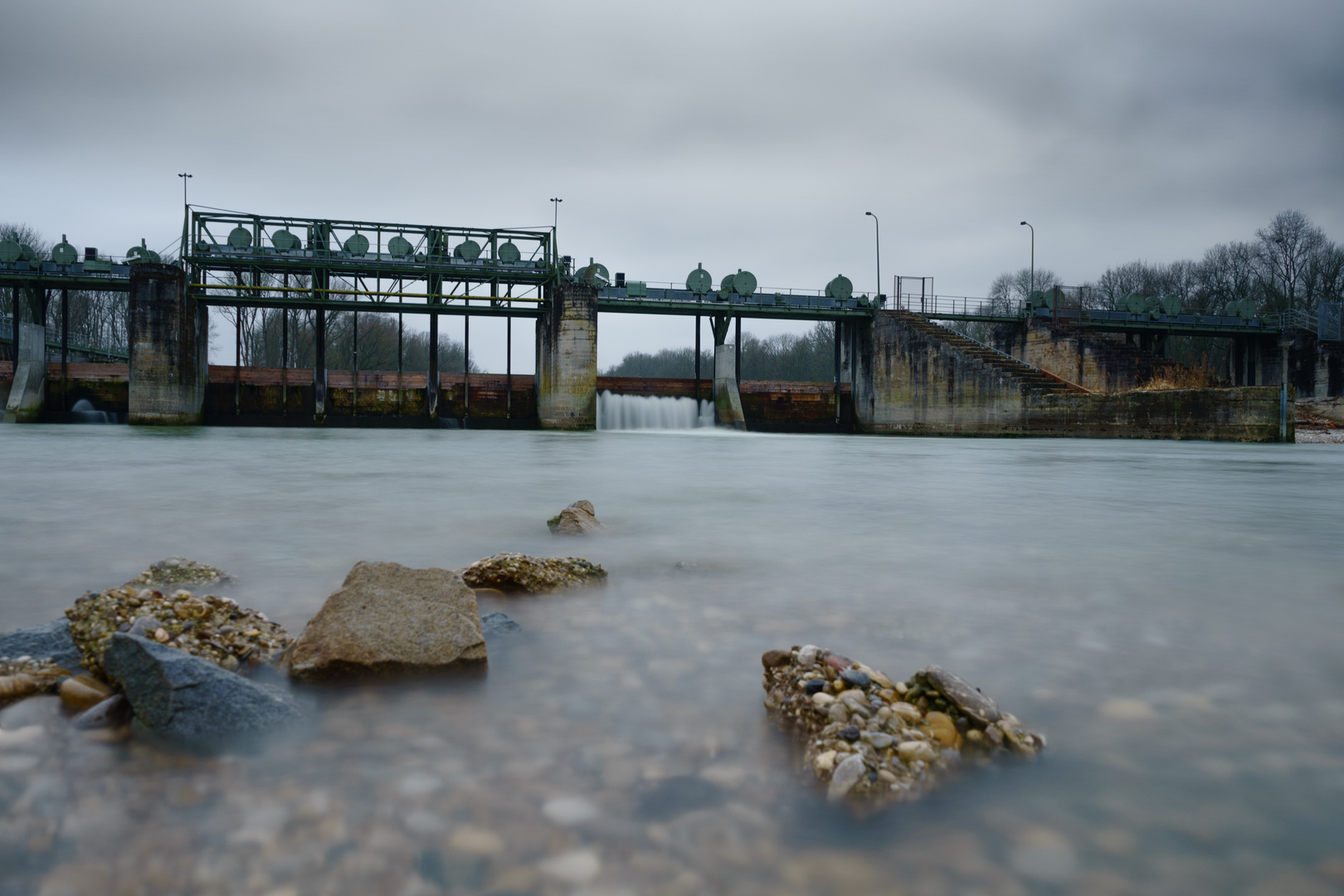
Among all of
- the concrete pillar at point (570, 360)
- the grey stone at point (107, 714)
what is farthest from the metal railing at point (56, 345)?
the grey stone at point (107, 714)

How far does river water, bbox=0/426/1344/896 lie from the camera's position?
154cm

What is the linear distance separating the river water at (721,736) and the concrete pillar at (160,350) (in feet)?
91.0

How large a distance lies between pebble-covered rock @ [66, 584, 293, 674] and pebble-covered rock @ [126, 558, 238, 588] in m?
0.95

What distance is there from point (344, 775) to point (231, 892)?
473 mm

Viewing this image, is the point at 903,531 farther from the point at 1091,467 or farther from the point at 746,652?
the point at 1091,467

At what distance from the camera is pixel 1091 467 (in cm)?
1406

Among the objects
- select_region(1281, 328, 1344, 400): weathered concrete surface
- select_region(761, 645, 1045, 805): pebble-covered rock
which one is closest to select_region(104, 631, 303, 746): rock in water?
select_region(761, 645, 1045, 805): pebble-covered rock

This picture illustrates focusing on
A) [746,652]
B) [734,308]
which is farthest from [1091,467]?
[734,308]

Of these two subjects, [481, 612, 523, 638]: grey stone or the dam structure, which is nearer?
[481, 612, 523, 638]: grey stone

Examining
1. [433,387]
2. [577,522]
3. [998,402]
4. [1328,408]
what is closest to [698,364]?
[433,387]

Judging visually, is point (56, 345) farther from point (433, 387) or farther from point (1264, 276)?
point (1264, 276)

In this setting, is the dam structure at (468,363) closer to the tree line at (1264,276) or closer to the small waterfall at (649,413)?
the small waterfall at (649,413)

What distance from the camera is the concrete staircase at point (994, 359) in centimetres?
3042

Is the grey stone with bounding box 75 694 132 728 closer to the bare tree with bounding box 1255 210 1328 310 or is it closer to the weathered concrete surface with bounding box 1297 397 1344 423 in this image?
the weathered concrete surface with bounding box 1297 397 1344 423
